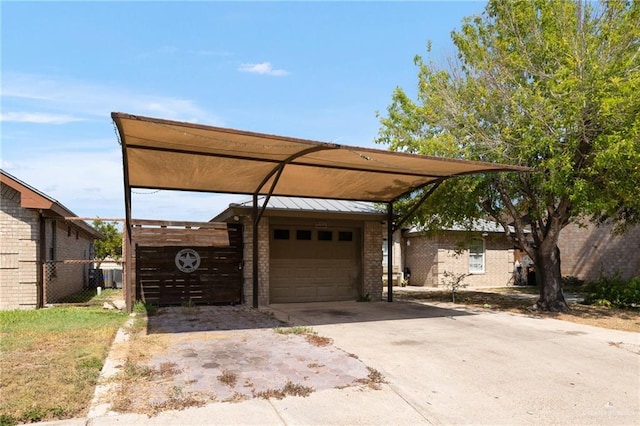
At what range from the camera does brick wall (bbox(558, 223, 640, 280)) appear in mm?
20469

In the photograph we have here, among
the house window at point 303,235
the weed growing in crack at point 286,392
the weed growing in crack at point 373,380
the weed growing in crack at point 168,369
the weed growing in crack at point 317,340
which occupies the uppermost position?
the house window at point 303,235

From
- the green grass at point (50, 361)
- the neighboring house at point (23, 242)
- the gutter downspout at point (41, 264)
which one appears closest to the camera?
the green grass at point (50, 361)

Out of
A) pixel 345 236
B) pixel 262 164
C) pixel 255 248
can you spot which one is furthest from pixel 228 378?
pixel 345 236

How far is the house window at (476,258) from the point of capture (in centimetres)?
2283

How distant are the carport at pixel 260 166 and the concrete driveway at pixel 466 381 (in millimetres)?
3354

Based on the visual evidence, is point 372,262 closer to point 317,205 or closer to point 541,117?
point 317,205

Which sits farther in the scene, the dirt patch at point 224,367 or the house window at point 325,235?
the house window at point 325,235

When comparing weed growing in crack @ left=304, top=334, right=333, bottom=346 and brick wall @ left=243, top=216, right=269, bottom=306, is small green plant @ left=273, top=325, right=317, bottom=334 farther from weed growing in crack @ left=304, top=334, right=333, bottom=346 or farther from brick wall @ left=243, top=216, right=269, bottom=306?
brick wall @ left=243, top=216, right=269, bottom=306

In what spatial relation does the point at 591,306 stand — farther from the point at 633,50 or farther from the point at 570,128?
the point at 633,50

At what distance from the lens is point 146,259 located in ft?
42.2

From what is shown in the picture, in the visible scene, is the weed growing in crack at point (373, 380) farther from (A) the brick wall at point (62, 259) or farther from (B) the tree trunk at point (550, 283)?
(A) the brick wall at point (62, 259)

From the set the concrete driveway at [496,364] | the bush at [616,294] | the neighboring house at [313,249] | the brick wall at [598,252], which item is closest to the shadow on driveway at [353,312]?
the concrete driveway at [496,364]

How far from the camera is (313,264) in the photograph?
1484 cm

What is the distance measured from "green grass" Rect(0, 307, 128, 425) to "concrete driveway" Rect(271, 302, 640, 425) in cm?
334
